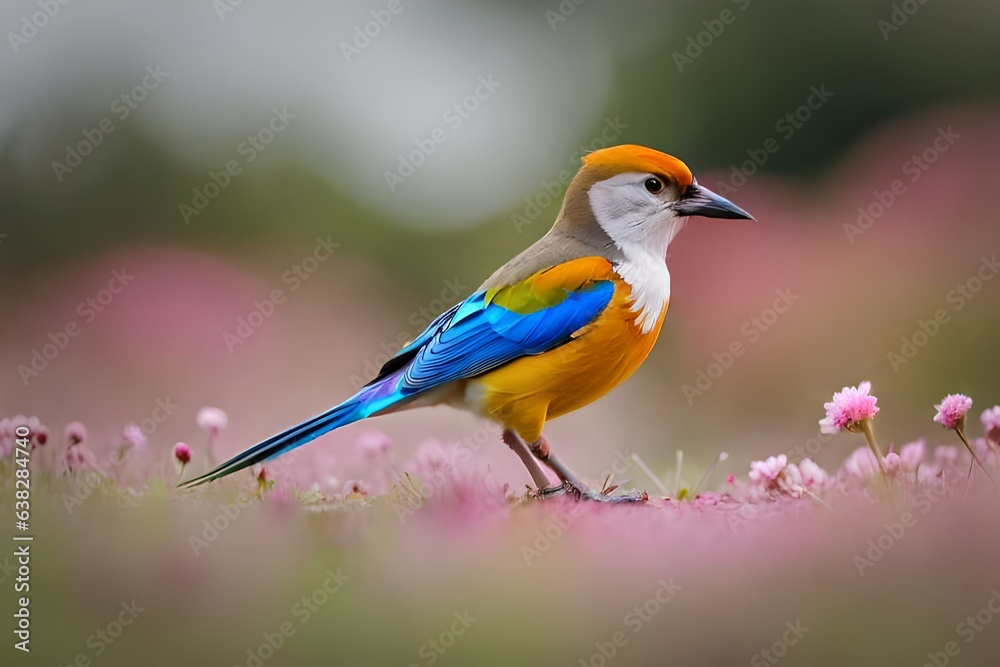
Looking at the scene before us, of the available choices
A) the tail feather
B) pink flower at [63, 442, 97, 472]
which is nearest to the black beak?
the tail feather

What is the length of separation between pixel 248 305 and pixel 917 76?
5755 millimetres

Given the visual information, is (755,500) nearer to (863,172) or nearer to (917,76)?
(863,172)

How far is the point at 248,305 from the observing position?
710 centimetres

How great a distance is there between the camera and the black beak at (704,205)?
3.92 meters

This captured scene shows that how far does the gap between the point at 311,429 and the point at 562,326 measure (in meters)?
0.97

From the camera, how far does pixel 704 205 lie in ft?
13.0

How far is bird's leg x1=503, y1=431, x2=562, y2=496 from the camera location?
3.94 m

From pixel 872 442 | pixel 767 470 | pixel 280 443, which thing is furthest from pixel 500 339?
pixel 872 442

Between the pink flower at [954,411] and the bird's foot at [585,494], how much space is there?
3.55 ft

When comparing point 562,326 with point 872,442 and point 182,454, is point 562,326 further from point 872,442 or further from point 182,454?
point 182,454

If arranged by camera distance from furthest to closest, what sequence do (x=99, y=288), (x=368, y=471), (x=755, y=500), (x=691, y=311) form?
(x=691, y=311)
(x=99, y=288)
(x=368, y=471)
(x=755, y=500)

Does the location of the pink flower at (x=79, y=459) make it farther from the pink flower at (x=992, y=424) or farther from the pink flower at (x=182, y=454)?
the pink flower at (x=992, y=424)

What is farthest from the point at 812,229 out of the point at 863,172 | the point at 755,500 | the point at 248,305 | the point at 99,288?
the point at 99,288

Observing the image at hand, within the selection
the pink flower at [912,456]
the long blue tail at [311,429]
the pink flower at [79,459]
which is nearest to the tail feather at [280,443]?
the long blue tail at [311,429]
